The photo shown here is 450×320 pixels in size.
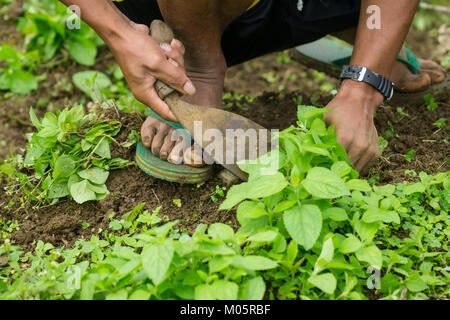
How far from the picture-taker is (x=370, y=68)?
188 cm

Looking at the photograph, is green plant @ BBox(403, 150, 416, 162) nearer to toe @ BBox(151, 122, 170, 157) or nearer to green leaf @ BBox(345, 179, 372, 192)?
green leaf @ BBox(345, 179, 372, 192)

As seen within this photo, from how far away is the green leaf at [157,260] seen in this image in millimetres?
1244

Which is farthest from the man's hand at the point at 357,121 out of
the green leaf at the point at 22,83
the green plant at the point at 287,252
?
the green leaf at the point at 22,83

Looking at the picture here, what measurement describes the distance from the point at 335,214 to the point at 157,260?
61 centimetres

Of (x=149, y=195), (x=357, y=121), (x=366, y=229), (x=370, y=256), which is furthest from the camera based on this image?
(x=149, y=195)

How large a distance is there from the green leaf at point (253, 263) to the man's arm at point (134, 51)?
2.49ft

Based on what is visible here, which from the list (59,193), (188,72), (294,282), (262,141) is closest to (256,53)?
(188,72)

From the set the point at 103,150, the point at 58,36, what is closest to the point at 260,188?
the point at 103,150

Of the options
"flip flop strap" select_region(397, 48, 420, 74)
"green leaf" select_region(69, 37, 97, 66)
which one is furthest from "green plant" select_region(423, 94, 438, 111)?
"green leaf" select_region(69, 37, 97, 66)

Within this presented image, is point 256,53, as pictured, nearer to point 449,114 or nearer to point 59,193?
point 449,114

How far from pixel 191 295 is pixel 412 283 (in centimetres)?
71

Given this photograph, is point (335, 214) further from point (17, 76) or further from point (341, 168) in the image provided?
point (17, 76)

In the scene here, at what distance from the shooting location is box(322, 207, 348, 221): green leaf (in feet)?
4.80

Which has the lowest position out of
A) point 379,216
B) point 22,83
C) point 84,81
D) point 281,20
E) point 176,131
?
point 22,83
